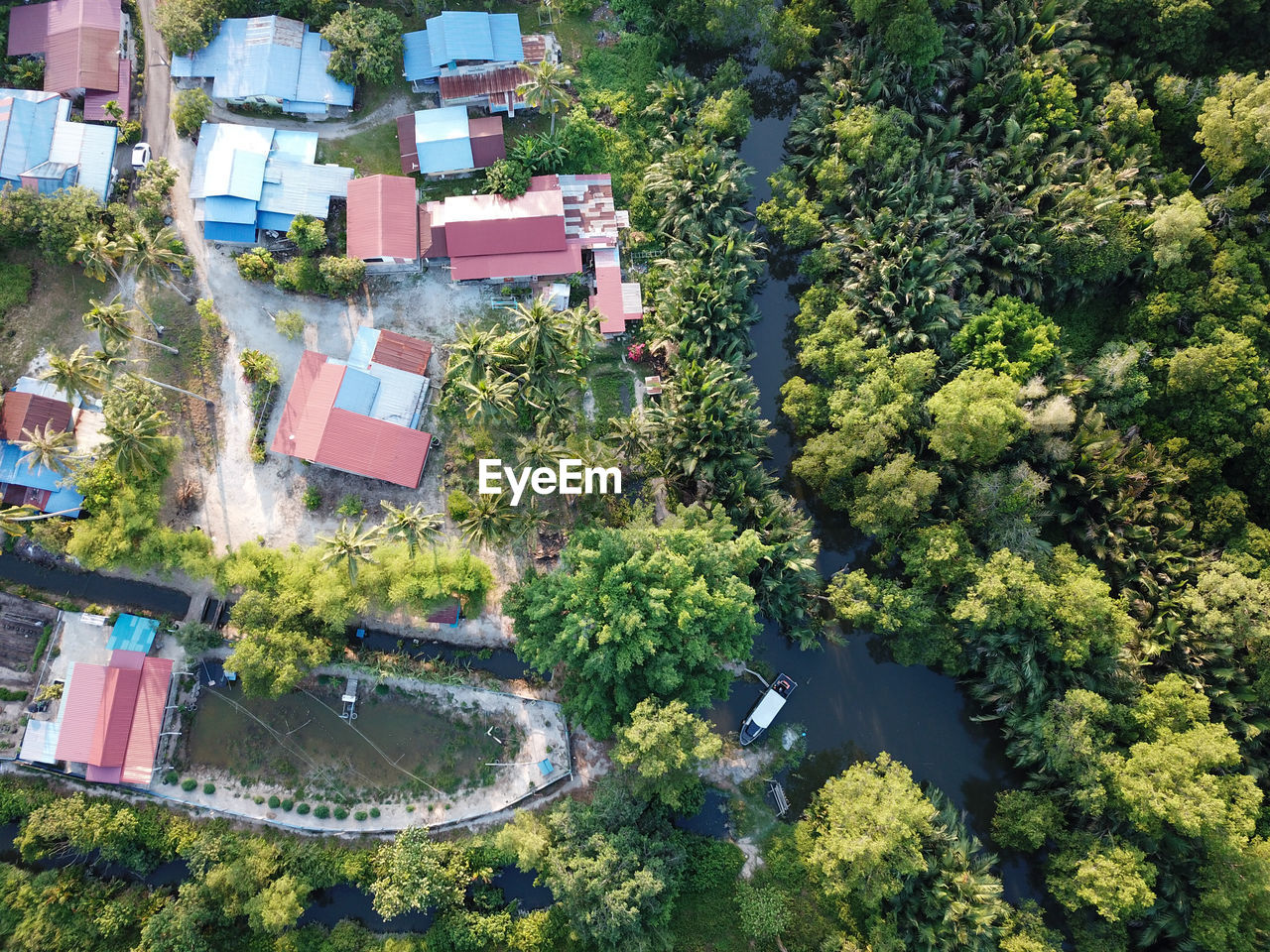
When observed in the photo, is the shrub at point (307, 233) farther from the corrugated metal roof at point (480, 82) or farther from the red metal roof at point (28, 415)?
the red metal roof at point (28, 415)

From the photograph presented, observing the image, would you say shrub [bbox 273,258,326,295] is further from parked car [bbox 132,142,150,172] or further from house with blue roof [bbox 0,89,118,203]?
house with blue roof [bbox 0,89,118,203]

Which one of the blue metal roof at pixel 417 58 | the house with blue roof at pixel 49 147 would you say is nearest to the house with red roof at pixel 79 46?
the house with blue roof at pixel 49 147

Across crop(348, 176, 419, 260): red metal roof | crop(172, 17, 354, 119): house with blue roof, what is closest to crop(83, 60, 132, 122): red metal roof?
crop(172, 17, 354, 119): house with blue roof

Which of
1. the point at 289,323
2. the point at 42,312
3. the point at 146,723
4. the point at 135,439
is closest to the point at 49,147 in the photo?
the point at 42,312

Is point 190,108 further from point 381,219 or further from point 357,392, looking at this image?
point 357,392

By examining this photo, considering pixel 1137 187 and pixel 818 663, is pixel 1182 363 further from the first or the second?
pixel 818 663

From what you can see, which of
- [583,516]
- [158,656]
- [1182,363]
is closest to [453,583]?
[583,516]
